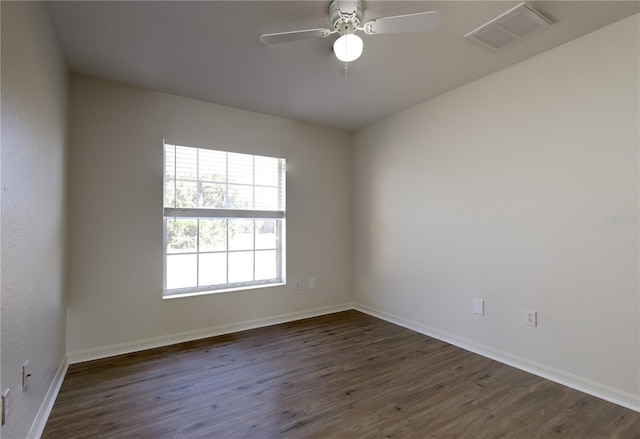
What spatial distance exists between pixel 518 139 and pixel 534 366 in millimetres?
1823

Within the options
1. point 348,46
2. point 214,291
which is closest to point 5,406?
point 214,291

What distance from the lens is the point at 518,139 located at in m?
2.54

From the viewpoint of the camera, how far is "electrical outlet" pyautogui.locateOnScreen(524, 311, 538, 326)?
2.42 metres

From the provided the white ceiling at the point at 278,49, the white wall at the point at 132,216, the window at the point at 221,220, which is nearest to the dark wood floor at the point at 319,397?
the white wall at the point at 132,216

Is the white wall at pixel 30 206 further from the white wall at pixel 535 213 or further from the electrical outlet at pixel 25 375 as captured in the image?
the white wall at pixel 535 213

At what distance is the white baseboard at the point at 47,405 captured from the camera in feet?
5.44

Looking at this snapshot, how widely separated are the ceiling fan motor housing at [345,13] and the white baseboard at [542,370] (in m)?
2.80

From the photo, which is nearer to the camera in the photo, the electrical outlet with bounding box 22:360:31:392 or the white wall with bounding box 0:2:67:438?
the white wall with bounding box 0:2:67:438

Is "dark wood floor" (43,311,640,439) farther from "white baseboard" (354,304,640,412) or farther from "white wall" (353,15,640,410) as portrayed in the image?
"white wall" (353,15,640,410)

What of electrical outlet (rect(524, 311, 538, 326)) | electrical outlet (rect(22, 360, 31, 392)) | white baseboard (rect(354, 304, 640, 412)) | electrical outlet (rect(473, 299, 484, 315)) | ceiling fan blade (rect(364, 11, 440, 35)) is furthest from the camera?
electrical outlet (rect(473, 299, 484, 315))

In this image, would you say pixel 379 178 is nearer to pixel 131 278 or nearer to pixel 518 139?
pixel 518 139

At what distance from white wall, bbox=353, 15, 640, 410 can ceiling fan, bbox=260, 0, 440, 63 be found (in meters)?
1.35

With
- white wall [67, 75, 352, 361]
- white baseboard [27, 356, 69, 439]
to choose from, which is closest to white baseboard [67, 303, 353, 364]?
white wall [67, 75, 352, 361]

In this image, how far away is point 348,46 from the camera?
1896mm
